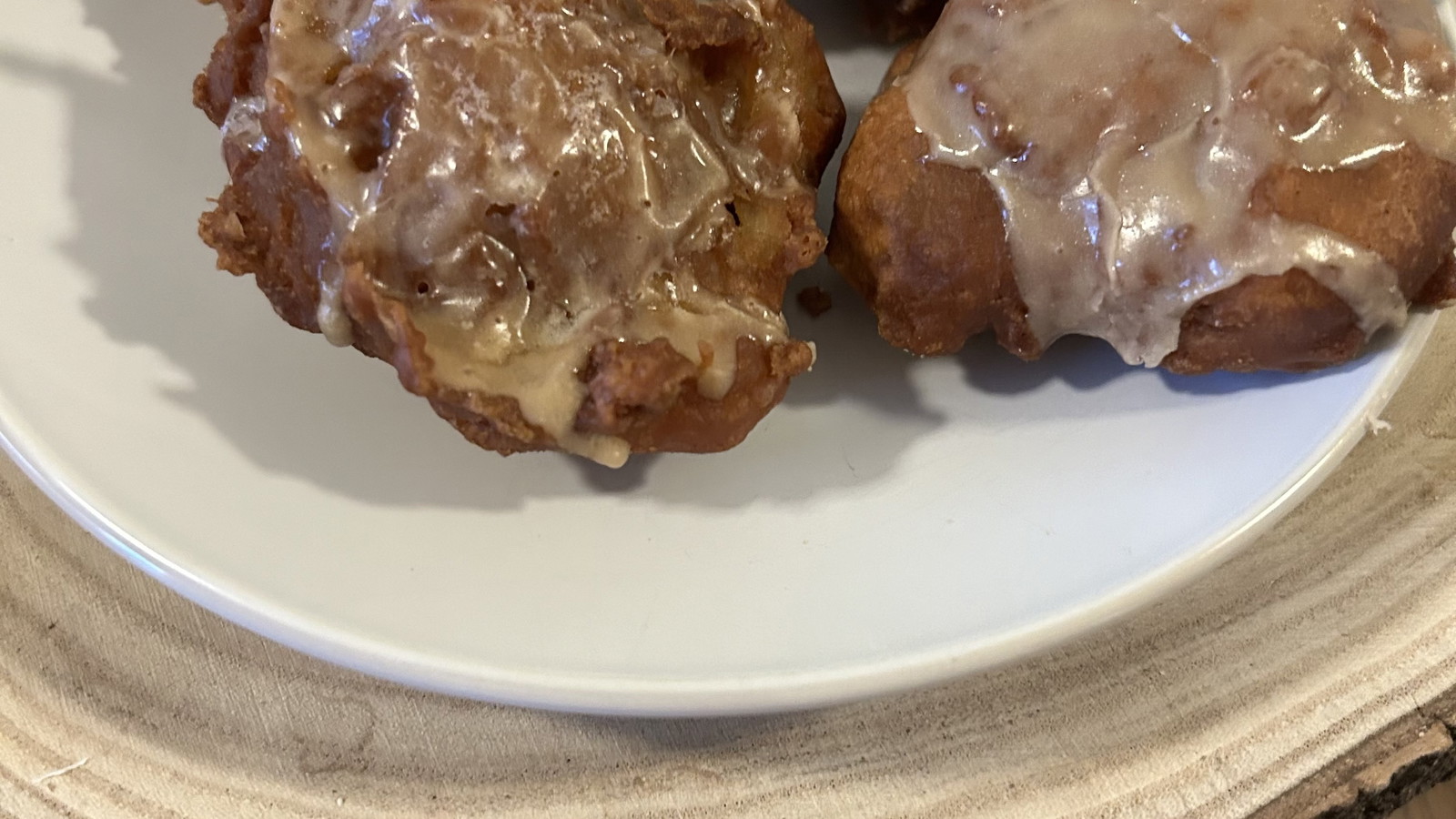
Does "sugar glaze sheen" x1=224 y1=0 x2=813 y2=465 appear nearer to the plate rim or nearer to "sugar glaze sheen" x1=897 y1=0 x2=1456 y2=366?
the plate rim

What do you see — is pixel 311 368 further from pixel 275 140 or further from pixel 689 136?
pixel 689 136

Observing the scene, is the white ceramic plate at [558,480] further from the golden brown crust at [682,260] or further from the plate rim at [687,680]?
the golden brown crust at [682,260]

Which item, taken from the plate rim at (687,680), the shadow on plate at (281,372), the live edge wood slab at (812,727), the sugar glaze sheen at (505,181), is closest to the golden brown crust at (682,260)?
the sugar glaze sheen at (505,181)

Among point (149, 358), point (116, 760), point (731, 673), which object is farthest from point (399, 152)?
point (116, 760)

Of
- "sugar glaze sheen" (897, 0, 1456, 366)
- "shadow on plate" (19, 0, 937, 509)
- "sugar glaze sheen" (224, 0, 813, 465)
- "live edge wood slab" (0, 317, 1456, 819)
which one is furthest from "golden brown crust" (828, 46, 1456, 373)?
"live edge wood slab" (0, 317, 1456, 819)

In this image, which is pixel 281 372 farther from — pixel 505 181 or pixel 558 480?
pixel 505 181
